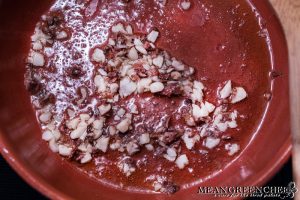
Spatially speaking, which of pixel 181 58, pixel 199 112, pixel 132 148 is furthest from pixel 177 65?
pixel 132 148

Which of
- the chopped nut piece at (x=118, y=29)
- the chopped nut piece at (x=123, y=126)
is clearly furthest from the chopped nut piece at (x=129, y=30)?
the chopped nut piece at (x=123, y=126)

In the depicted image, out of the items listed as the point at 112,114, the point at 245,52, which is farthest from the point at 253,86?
the point at 112,114

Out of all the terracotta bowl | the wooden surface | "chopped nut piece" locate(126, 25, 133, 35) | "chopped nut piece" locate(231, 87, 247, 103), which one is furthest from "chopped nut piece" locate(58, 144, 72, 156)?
the wooden surface

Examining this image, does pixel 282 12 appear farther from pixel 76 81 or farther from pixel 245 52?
pixel 76 81

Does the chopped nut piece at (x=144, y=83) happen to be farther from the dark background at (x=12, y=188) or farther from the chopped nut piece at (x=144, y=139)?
the dark background at (x=12, y=188)

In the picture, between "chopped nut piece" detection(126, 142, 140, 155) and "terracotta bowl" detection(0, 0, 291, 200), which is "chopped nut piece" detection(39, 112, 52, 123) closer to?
"terracotta bowl" detection(0, 0, 291, 200)

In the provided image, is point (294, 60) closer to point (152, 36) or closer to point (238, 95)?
point (238, 95)
